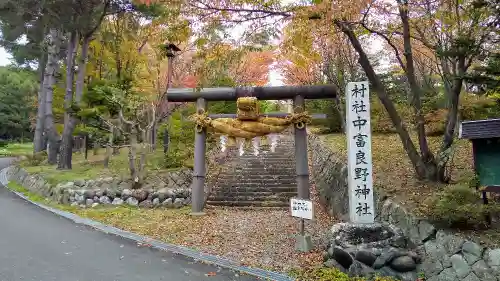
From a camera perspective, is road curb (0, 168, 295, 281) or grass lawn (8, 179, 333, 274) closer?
road curb (0, 168, 295, 281)

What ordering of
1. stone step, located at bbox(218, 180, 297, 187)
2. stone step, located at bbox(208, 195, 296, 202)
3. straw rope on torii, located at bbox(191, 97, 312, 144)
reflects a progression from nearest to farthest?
straw rope on torii, located at bbox(191, 97, 312, 144), stone step, located at bbox(208, 195, 296, 202), stone step, located at bbox(218, 180, 297, 187)

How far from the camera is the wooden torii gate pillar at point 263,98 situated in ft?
32.5

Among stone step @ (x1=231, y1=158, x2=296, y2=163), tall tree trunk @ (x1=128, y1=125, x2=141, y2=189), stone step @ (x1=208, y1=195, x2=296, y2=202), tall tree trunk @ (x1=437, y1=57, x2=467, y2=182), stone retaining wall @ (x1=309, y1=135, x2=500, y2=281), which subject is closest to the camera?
stone retaining wall @ (x1=309, y1=135, x2=500, y2=281)

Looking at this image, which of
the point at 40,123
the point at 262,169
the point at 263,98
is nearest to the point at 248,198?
the point at 262,169

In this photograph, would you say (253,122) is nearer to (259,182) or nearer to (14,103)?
(259,182)

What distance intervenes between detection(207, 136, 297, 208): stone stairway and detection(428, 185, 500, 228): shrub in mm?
6555

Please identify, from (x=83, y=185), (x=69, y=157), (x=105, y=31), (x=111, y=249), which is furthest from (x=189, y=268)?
(x=105, y=31)

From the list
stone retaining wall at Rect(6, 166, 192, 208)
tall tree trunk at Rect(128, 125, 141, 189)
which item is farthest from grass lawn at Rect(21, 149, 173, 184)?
tall tree trunk at Rect(128, 125, 141, 189)

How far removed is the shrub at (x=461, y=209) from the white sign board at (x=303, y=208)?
204 cm

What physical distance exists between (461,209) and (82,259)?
6418 millimetres

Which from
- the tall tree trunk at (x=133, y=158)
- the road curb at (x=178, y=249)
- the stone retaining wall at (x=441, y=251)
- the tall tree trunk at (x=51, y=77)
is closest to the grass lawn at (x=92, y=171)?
the tall tree trunk at (x=133, y=158)

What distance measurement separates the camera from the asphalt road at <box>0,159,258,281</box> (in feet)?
19.5

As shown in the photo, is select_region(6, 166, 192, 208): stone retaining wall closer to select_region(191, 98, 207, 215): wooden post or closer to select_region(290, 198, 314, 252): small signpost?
select_region(191, 98, 207, 215): wooden post

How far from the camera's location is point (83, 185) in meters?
12.4
